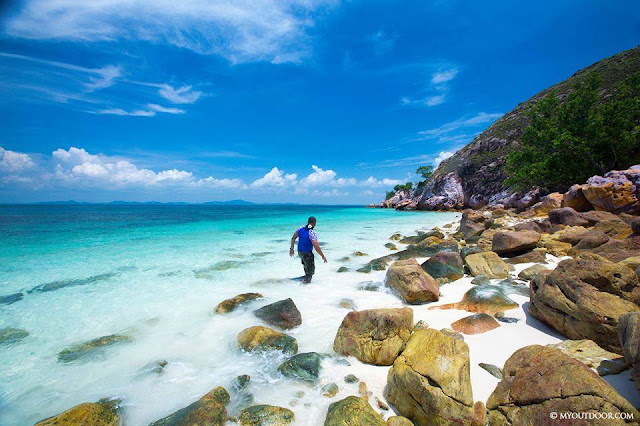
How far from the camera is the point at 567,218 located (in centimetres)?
1349

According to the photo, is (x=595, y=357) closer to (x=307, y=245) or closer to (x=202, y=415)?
(x=202, y=415)

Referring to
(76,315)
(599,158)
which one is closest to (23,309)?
(76,315)

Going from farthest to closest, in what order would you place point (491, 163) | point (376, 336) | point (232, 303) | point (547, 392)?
point (491, 163)
point (232, 303)
point (376, 336)
point (547, 392)

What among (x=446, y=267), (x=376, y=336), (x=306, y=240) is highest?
(x=306, y=240)

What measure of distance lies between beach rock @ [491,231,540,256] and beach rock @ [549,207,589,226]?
5.72 meters

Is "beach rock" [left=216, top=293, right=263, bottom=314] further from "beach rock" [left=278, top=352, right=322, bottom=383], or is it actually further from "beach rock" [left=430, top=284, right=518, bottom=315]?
"beach rock" [left=430, top=284, right=518, bottom=315]

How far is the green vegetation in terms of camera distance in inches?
934

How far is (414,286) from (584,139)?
31.2m

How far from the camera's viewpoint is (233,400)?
3656 millimetres

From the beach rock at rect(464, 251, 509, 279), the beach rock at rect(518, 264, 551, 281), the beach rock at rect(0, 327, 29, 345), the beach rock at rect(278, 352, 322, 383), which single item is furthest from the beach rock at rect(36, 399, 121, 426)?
the beach rock at rect(518, 264, 551, 281)

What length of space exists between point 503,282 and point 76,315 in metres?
11.5

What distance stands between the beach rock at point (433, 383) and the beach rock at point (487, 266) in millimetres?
5403

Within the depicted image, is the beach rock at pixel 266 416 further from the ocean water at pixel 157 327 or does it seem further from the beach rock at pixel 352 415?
the beach rock at pixel 352 415

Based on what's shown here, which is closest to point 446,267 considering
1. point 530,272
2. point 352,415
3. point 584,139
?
point 530,272
